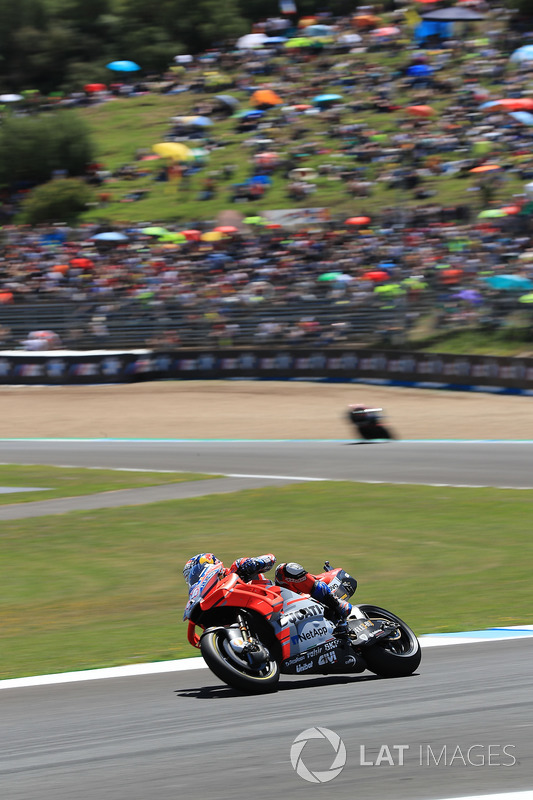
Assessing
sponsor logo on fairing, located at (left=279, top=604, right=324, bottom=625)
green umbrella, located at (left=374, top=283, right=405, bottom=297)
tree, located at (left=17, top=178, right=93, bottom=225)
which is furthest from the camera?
tree, located at (left=17, top=178, right=93, bottom=225)

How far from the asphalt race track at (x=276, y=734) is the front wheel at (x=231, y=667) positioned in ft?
0.29

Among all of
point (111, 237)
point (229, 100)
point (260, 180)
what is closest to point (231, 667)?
point (111, 237)

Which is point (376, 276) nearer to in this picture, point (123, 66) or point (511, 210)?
point (511, 210)

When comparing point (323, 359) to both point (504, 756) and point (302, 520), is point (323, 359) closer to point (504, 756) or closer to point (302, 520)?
point (302, 520)

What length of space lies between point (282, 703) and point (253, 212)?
31.4 m

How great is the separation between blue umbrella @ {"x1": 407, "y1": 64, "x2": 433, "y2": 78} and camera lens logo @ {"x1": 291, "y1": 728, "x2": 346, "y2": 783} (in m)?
37.6

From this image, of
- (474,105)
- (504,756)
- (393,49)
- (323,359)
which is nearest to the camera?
(504,756)

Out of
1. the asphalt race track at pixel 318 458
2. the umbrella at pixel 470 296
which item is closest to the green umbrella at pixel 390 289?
the umbrella at pixel 470 296

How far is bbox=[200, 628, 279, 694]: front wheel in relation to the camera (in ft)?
17.6

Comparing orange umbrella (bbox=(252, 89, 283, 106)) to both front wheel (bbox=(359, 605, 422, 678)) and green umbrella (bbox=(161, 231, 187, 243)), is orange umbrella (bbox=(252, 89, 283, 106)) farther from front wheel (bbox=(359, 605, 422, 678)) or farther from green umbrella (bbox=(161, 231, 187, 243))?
front wheel (bbox=(359, 605, 422, 678))

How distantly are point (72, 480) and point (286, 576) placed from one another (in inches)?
498

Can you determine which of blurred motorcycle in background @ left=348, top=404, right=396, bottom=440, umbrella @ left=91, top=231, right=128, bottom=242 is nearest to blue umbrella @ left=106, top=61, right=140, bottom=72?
umbrella @ left=91, top=231, right=128, bottom=242

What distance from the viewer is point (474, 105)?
1378 inches

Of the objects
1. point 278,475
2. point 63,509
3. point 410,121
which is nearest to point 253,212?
point 410,121
